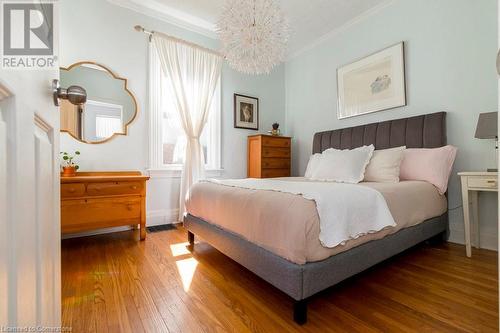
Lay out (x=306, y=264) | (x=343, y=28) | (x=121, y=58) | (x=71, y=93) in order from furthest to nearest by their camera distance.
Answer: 1. (x=343, y=28)
2. (x=121, y=58)
3. (x=306, y=264)
4. (x=71, y=93)

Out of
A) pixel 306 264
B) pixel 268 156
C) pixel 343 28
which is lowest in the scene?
pixel 306 264

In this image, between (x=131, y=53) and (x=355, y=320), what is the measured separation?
3482 mm

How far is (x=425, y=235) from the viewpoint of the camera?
2.09 meters

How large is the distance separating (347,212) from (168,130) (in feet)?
8.84

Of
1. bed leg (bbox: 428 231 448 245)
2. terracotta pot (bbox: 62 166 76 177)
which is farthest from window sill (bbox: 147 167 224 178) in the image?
bed leg (bbox: 428 231 448 245)

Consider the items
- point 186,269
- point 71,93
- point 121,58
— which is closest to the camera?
point 71,93

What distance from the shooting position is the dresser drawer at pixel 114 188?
7.54 ft

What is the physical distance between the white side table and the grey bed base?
353 millimetres

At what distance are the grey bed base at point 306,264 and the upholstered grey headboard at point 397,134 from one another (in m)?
0.96

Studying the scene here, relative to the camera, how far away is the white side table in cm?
193

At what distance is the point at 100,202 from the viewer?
2.34 metres

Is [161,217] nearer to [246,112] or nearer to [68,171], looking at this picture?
[68,171]

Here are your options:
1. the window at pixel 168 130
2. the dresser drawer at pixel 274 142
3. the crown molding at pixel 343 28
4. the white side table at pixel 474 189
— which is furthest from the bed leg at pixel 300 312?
the crown molding at pixel 343 28
